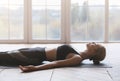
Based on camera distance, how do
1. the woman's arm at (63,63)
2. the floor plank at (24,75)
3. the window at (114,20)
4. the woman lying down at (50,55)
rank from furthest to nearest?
the window at (114,20), the woman lying down at (50,55), the woman's arm at (63,63), the floor plank at (24,75)

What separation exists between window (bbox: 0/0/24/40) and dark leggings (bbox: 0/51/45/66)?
12.5 ft

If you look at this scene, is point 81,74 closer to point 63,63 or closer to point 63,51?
point 63,63

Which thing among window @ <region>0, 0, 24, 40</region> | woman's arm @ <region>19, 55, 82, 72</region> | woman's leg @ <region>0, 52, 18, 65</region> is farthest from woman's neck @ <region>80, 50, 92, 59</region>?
window @ <region>0, 0, 24, 40</region>

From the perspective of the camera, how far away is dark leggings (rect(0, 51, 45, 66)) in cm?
372

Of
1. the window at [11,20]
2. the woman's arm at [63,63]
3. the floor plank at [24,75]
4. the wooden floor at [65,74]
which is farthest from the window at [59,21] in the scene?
the floor plank at [24,75]

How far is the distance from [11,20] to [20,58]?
13.1ft

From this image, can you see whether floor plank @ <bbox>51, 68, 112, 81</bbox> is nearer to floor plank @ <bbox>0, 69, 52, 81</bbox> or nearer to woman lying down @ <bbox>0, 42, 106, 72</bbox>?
floor plank @ <bbox>0, 69, 52, 81</bbox>

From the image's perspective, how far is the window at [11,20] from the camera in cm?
750

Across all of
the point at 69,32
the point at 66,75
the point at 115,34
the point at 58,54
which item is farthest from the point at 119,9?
the point at 66,75

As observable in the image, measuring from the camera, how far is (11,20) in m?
7.56

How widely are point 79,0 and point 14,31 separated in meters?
1.97

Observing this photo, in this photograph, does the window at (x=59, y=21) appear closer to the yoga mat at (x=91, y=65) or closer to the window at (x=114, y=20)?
the window at (x=114, y=20)

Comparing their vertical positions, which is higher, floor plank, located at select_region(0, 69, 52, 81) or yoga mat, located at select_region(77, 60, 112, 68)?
yoga mat, located at select_region(77, 60, 112, 68)

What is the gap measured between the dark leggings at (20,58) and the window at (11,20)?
3.82m
